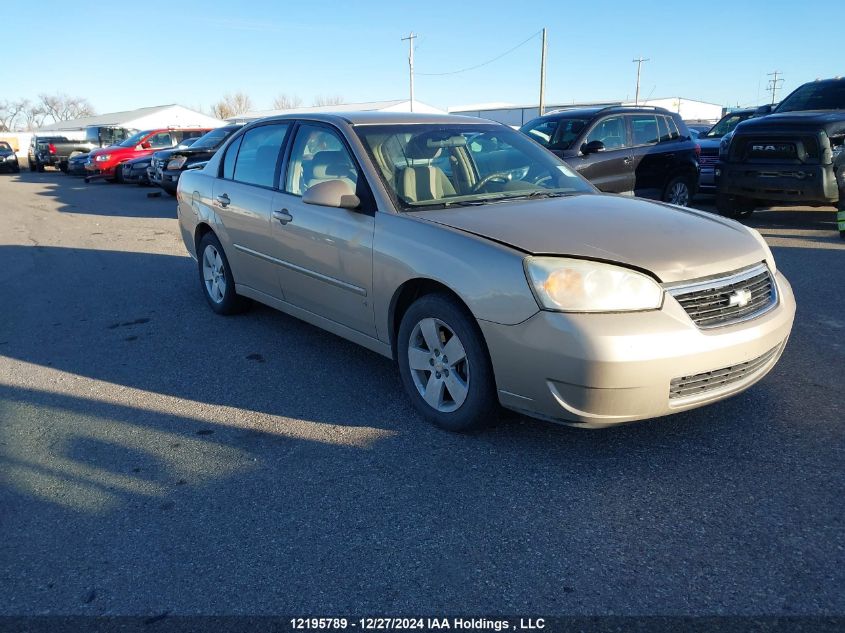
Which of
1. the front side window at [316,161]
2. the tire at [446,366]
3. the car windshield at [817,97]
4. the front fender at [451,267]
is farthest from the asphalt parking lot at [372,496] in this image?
the car windshield at [817,97]

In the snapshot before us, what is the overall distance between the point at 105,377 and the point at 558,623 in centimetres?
342

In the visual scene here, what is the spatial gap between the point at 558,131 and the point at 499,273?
7.52 m

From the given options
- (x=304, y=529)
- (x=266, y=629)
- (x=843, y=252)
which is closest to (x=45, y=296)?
(x=304, y=529)

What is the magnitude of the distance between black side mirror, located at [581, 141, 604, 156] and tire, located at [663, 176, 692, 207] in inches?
72.2

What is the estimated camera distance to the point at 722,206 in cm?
986

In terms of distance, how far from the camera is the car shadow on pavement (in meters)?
13.8

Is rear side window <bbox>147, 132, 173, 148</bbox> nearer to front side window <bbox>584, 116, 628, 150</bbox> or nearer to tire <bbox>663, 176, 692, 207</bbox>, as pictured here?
front side window <bbox>584, 116, 628, 150</bbox>

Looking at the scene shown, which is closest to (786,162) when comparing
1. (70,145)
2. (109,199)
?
(109,199)

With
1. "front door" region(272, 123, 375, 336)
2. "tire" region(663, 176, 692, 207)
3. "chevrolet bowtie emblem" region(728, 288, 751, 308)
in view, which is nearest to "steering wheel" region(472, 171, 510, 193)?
"front door" region(272, 123, 375, 336)

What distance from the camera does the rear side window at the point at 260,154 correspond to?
4879 mm

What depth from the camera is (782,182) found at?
8.84 m

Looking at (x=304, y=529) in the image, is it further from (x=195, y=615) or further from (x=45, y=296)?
(x=45, y=296)

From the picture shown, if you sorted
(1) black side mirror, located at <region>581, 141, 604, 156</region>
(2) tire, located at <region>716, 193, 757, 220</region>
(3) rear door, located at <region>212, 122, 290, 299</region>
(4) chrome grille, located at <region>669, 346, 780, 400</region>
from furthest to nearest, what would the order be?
(2) tire, located at <region>716, 193, 757, 220</region> → (1) black side mirror, located at <region>581, 141, 604, 156</region> → (3) rear door, located at <region>212, 122, 290, 299</region> → (4) chrome grille, located at <region>669, 346, 780, 400</region>

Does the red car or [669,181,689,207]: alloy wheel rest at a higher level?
the red car
